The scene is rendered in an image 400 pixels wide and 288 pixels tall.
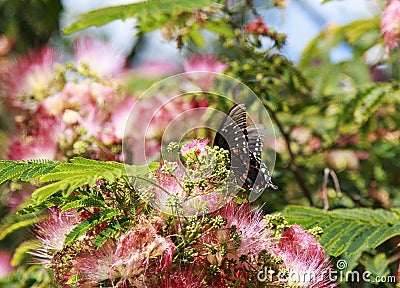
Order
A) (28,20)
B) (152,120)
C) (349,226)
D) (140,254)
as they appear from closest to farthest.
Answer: (140,254), (349,226), (152,120), (28,20)

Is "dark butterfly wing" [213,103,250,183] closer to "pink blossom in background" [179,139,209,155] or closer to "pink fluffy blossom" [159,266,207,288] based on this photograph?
"pink blossom in background" [179,139,209,155]

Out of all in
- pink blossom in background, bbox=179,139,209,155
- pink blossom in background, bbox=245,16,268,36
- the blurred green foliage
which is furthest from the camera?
the blurred green foliage

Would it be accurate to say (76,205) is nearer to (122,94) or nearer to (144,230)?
(144,230)

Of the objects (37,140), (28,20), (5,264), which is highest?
(37,140)

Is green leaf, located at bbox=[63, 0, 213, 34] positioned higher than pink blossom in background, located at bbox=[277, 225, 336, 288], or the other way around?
green leaf, located at bbox=[63, 0, 213, 34]

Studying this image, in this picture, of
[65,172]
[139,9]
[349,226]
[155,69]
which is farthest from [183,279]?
[155,69]

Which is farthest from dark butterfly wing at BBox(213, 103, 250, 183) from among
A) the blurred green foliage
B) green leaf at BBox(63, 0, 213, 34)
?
the blurred green foliage

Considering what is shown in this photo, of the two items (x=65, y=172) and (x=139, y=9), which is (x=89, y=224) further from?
(x=139, y=9)

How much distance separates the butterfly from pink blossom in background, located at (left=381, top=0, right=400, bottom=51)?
1209 millimetres

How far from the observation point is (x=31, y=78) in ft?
7.32

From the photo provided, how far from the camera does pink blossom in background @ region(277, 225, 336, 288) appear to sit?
1194mm

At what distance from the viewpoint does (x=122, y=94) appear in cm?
207

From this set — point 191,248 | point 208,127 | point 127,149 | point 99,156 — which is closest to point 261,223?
point 191,248

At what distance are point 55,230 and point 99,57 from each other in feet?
3.70
